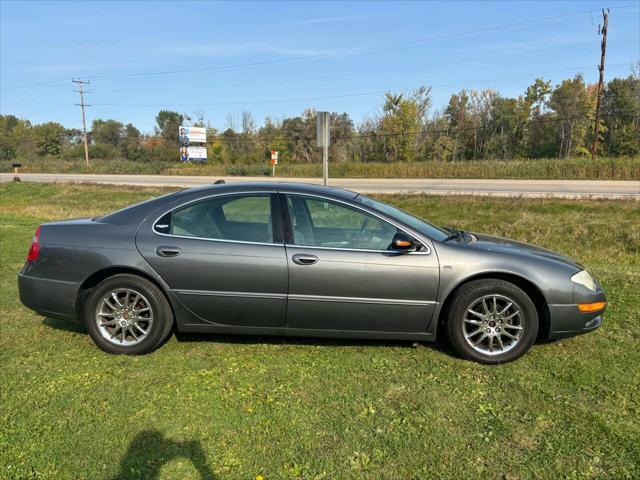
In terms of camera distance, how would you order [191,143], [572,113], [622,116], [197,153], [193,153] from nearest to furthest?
1. [622,116]
2. [572,113]
3. [193,153]
4. [197,153]
5. [191,143]

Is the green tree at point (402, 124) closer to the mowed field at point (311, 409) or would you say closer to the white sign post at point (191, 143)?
the white sign post at point (191, 143)

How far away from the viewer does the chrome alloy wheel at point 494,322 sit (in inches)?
148

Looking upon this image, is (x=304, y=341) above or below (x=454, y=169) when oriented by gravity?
below

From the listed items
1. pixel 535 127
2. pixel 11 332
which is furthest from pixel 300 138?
pixel 11 332

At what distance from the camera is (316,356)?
394 cm

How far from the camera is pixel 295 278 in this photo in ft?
12.3

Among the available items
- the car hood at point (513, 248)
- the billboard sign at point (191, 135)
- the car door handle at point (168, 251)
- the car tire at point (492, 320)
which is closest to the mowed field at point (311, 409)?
the car tire at point (492, 320)

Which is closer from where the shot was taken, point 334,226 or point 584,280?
point 584,280

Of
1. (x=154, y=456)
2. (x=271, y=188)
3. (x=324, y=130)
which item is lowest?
(x=154, y=456)

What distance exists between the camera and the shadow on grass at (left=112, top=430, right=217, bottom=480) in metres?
2.51

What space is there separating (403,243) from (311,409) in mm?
1440

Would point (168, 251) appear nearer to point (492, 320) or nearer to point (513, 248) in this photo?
point (492, 320)

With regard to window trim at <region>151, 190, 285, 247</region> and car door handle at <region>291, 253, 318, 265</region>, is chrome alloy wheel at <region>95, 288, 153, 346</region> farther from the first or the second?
car door handle at <region>291, 253, 318, 265</region>

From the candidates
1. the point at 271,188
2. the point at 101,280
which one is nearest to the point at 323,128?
the point at 271,188
